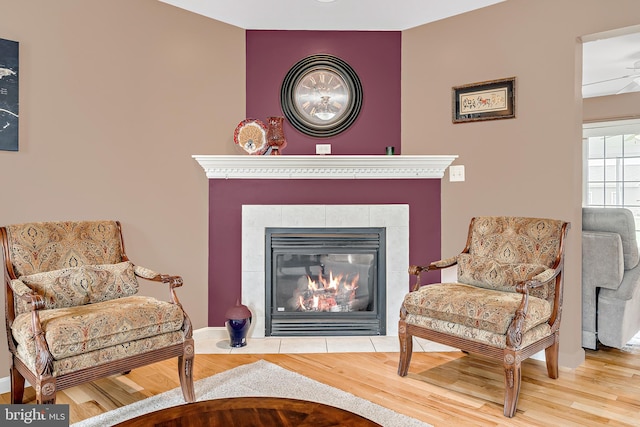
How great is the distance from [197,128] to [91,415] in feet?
7.00

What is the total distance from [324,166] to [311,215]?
41 centimetres

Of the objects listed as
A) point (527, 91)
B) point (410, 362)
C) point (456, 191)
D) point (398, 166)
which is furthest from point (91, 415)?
point (527, 91)

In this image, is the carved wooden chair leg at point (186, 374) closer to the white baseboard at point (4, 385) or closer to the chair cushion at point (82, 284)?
the chair cushion at point (82, 284)

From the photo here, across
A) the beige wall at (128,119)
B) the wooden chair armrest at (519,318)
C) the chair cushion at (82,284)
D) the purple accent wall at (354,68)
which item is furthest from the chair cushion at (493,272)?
the chair cushion at (82,284)

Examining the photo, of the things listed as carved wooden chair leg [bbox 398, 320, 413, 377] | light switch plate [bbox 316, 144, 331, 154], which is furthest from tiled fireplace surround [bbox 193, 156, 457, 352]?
carved wooden chair leg [bbox 398, 320, 413, 377]

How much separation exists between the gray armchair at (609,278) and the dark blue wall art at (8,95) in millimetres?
3883

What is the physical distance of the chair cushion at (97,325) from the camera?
213 centimetres

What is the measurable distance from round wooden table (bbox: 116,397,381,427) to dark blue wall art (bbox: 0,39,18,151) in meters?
2.07

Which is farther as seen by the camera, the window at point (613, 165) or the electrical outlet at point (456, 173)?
the window at point (613, 165)

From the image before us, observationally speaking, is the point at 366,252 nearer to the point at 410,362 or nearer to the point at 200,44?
the point at 410,362

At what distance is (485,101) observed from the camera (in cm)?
353

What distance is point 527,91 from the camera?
3338mm

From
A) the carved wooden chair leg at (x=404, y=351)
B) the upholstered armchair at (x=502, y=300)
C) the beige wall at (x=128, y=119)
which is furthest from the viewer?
the carved wooden chair leg at (x=404, y=351)

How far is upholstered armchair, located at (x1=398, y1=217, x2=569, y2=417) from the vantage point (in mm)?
2506
